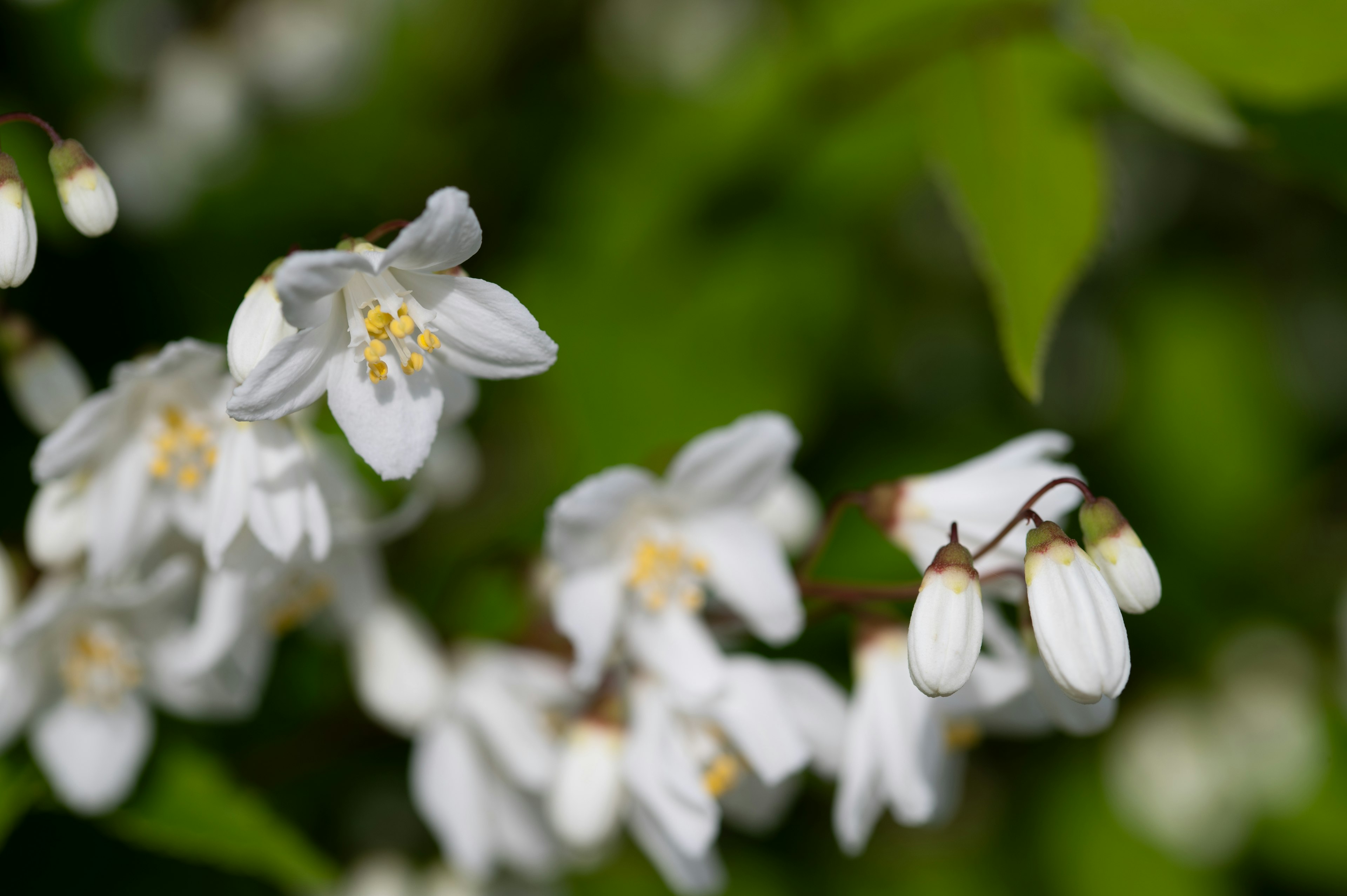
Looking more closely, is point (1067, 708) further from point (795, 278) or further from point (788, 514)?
point (795, 278)

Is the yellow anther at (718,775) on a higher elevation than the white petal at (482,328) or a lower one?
lower

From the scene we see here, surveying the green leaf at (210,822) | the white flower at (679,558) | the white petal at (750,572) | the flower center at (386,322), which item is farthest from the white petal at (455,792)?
the flower center at (386,322)

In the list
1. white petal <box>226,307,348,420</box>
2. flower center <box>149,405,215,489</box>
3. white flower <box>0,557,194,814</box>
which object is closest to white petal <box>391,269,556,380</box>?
white petal <box>226,307,348,420</box>

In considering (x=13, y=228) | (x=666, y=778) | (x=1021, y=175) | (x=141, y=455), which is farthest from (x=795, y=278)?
(x=13, y=228)

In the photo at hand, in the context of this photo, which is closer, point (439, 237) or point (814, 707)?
point (439, 237)

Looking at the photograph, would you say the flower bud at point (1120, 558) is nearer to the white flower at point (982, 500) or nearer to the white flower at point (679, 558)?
the white flower at point (982, 500)

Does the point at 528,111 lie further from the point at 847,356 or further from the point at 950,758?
the point at 950,758

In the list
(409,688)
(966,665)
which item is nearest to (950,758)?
(966,665)
